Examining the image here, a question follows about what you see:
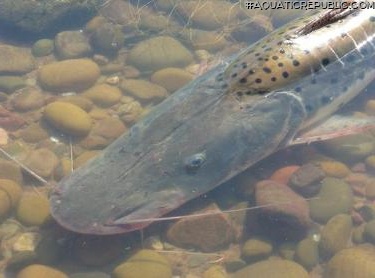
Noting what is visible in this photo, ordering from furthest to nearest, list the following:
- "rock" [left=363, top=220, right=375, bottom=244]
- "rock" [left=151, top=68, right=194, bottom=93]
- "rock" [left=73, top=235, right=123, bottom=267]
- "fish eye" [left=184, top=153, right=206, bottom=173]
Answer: "rock" [left=151, top=68, right=194, bottom=93]
"rock" [left=363, top=220, right=375, bottom=244]
"rock" [left=73, top=235, right=123, bottom=267]
"fish eye" [left=184, top=153, right=206, bottom=173]

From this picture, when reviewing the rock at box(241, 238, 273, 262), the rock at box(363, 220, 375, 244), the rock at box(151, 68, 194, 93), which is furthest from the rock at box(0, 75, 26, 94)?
the rock at box(363, 220, 375, 244)

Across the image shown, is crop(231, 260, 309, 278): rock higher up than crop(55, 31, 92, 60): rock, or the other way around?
crop(55, 31, 92, 60): rock

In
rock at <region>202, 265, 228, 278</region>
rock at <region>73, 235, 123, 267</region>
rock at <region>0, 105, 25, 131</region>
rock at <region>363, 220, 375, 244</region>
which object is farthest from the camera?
rock at <region>0, 105, 25, 131</region>

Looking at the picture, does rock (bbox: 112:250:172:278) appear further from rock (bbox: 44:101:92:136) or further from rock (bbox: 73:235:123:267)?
rock (bbox: 44:101:92:136)

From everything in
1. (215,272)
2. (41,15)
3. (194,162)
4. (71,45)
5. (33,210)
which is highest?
(194,162)

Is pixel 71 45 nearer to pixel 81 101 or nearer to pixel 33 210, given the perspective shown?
pixel 81 101

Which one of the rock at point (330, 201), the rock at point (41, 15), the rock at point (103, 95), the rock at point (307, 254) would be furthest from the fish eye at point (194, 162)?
the rock at point (41, 15)

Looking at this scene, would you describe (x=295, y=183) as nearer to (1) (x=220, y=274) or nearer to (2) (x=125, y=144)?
(1) (x=220, y=274)

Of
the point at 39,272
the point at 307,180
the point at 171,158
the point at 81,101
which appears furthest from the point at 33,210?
the point at 307,180
